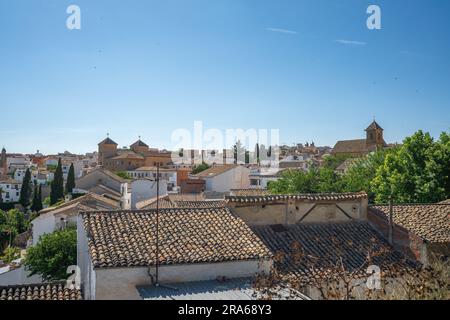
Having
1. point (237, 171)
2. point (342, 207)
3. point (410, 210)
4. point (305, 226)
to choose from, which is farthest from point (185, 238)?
point (237, 171)

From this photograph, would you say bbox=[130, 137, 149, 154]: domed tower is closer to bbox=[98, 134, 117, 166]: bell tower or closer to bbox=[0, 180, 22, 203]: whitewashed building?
bbox=[98, 134, 117, 166]: bell tower

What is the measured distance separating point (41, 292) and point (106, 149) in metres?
76.3

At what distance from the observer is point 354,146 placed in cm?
8069

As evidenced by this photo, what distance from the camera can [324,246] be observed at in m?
13.0

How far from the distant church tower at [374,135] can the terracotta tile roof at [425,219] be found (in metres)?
64.9

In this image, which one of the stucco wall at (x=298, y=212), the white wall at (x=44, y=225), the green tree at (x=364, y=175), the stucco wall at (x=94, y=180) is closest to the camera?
the stucco wall at (x=298, y=212)

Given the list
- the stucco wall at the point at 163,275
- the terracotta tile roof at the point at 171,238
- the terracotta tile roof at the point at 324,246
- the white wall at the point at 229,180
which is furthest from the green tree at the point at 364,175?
the stucco wall at the point at 163,275

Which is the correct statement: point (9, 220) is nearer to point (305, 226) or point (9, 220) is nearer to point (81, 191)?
point (81, 191)

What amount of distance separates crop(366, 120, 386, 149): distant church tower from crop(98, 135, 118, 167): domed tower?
49.1 meters

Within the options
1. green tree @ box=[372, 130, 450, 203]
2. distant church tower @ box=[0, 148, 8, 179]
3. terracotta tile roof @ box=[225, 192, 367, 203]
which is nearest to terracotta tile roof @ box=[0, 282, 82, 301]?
terracotta tile roof @ box=[225, 192, 367, 203]

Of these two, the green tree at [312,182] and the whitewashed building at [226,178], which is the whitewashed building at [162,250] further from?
the whitewashed building at [226,178]

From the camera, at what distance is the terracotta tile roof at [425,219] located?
1351 centimetres

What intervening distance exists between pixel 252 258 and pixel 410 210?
8037mm

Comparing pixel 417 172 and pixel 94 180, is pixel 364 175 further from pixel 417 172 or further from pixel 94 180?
pixel 94 180
